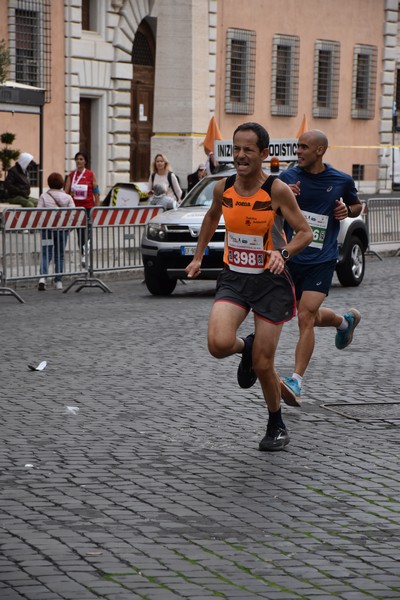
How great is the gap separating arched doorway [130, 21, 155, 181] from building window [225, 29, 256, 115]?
2.38 metres

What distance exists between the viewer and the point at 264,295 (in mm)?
7816

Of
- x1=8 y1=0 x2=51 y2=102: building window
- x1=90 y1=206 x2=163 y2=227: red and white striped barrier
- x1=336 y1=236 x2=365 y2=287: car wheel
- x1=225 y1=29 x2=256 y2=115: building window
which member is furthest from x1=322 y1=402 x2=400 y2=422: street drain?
x1=225 y1=29 x2=256 y2=115: building window

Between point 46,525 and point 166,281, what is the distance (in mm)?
12078

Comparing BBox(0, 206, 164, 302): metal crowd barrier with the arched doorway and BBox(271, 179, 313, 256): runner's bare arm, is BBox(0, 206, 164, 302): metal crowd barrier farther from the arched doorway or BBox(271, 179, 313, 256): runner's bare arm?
the arched doorway

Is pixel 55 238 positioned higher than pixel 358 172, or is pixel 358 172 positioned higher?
pixel 55 238

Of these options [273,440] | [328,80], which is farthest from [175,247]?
[328,80]

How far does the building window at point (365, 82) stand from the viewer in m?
48.5

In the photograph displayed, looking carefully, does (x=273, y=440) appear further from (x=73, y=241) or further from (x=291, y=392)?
(x=73, y=241)

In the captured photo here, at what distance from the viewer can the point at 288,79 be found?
4478 centimetres

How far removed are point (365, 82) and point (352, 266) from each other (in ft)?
101

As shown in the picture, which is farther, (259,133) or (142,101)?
(142,101)

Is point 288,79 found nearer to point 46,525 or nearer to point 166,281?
point 166,281

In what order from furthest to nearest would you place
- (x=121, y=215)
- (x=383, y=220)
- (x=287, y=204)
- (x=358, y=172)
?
(x=358, y=172) < (x=383, y=220) < (x=121, y=215) < (x=287, y=204)

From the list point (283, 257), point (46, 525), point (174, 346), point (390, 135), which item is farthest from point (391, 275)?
point (390, 135)
